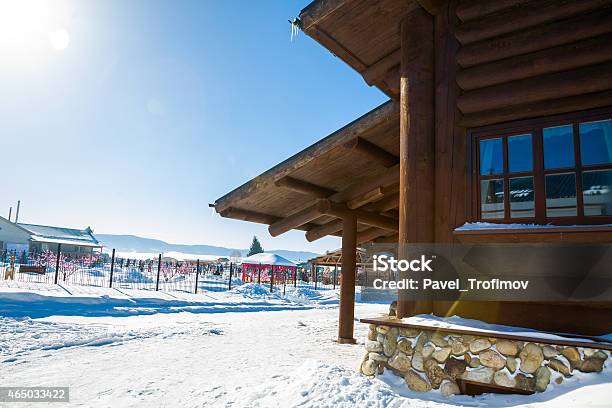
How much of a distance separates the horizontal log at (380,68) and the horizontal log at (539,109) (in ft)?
6.82

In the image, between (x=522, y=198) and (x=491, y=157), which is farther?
(x=491, y=157)

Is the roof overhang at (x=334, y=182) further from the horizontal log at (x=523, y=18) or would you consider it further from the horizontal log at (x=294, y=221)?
the horizontal log at (x=523, y=18)

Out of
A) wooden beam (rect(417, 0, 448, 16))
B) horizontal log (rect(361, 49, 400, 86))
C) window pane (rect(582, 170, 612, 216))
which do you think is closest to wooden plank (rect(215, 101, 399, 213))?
horizontal log (rect(361, 49, 400, 86))

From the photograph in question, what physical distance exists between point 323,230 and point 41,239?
150 feet

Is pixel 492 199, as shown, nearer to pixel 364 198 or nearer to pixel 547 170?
pixel 547 170

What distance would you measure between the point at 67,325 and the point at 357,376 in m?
8.55

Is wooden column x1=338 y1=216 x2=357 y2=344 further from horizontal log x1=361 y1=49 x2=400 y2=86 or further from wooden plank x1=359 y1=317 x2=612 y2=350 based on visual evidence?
wooden plank x1=359 y1=317 x2=612 y2=350

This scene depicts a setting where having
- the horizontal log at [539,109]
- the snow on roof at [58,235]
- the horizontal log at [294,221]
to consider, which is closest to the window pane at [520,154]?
the horizontal log at [539,109]

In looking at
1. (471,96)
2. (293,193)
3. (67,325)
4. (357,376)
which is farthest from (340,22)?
(67,325)

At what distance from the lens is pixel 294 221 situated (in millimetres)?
9602

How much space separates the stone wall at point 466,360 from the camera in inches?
148

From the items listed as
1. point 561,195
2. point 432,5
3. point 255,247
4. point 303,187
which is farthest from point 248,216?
point 255,247

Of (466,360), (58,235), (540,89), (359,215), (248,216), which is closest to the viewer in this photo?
(466,360)

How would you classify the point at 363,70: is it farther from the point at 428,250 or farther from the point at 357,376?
the point at 357,376
